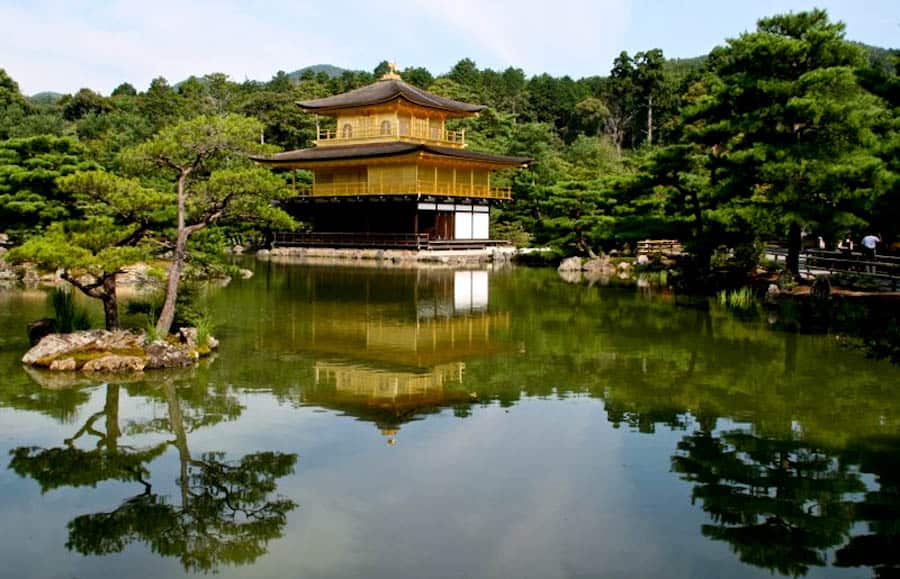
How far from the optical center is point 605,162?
49250 millimetres

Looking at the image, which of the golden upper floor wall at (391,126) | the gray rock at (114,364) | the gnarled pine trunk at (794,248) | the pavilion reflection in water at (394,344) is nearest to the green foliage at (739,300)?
the gnarled pine trunk at (794,248)

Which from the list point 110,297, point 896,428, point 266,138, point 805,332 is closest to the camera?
point 896,428

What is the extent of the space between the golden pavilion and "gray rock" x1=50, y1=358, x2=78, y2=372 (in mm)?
25393

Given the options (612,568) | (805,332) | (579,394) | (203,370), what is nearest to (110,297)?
(203,370)

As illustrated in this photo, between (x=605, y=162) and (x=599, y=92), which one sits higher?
(x=599, y=92)

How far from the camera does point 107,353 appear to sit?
1177cm

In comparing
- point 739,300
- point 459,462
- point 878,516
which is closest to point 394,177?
point 739,300

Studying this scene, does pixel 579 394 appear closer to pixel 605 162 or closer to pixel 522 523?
pixel 522 523

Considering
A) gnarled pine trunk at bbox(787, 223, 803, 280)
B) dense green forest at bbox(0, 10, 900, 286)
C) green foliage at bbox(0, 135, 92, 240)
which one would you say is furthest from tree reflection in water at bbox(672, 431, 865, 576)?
gnarled pine trunk at bbox(787, 223, 803, 280)

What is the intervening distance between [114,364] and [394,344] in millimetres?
4714

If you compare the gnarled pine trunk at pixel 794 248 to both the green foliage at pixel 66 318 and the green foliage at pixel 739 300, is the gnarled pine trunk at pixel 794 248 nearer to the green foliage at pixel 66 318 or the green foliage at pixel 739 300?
the green foliage at pixel 739 300

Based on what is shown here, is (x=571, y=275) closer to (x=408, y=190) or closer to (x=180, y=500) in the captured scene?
(x=408, y=190)

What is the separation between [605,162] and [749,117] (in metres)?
28.3

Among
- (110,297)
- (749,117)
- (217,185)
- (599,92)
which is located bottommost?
(110,297)
